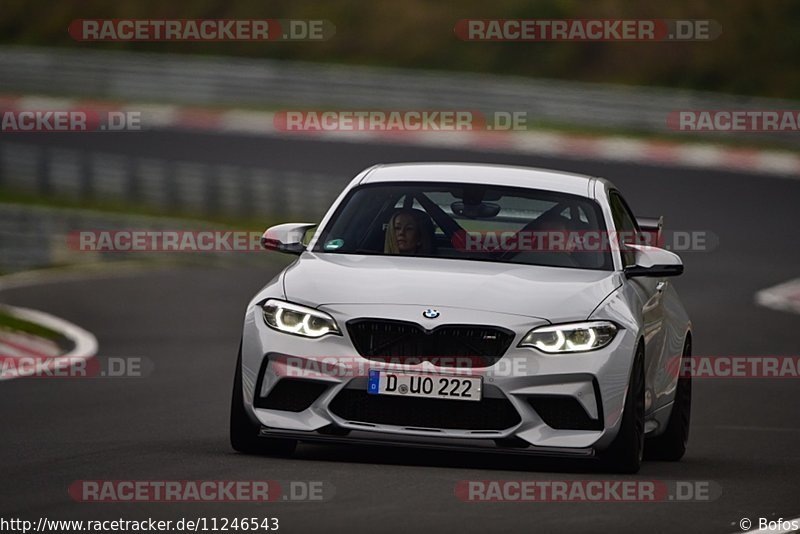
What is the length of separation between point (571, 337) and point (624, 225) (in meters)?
1.94

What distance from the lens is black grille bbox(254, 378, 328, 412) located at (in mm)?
8594

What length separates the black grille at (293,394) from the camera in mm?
8594

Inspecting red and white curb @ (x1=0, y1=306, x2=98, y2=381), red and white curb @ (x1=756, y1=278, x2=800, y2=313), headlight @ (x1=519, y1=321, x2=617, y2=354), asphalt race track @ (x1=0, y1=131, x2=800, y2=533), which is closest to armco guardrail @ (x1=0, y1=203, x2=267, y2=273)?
asphalt race track @ (x1=0, y1=131, x2=800, y2=533)

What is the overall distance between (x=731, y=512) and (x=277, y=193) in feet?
86.8

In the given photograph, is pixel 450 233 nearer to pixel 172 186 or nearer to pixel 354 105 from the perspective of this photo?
pixel 172 186

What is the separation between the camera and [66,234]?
2577 cm

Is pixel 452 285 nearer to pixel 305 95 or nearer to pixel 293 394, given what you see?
pixel 293 394

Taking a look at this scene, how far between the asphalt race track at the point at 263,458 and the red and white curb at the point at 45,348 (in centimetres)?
21

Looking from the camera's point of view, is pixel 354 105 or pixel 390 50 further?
pixel 390 50

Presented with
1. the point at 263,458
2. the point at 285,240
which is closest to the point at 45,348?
the point at 285,240

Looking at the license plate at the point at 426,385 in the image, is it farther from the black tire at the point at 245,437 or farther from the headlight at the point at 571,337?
the black tire at the point at 245,437

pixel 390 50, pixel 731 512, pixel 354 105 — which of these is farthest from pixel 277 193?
pixel 731 512

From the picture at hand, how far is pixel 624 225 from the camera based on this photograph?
10.4 metres

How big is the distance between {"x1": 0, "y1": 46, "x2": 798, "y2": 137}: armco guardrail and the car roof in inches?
1260
